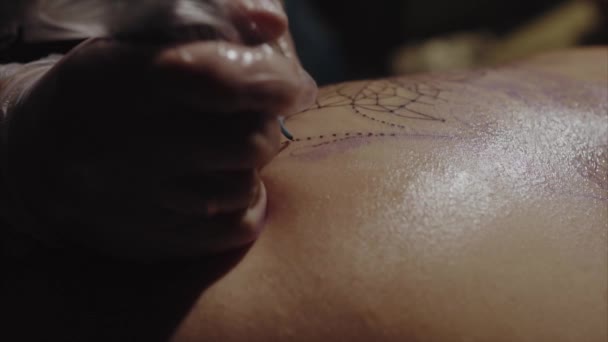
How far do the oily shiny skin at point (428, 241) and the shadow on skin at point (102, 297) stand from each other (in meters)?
0.02

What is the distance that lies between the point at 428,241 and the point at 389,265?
2.0 inches

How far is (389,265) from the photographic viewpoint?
21.6 inches

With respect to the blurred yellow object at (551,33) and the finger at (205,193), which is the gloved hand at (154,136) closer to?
the finger at (205,193)

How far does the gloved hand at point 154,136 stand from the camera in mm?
429

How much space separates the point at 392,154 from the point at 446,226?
12 cm

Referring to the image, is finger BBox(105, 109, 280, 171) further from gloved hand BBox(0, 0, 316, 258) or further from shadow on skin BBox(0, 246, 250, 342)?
shadow on skin BBox(0, 246, 250, 342)

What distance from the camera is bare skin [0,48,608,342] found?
0.53 meters

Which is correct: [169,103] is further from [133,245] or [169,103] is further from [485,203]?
[485,203]

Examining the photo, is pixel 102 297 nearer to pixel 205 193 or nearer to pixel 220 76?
pixel 205 193

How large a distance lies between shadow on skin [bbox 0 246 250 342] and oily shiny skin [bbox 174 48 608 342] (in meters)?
0.02

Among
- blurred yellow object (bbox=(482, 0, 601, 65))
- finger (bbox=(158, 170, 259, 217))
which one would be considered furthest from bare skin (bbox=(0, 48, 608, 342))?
blurred yellow object (bbox=(482, 0, 601, 65))

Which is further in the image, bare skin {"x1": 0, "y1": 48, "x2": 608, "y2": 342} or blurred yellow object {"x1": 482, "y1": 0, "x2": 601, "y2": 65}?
blurred yellow object {"x1": 482, "y1": 0, "x2": 601, "y2": 65}

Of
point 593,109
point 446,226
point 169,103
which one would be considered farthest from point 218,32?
point 593,109

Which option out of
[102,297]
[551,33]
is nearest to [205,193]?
[102,297]
